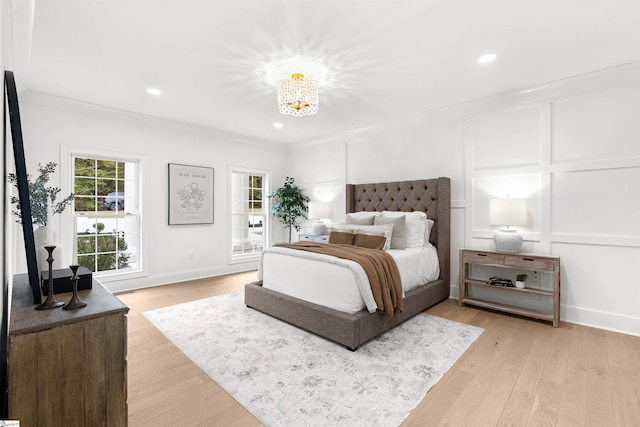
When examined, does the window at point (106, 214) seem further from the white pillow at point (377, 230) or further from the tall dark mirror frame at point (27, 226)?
A: the white pillow at point (377, 230)

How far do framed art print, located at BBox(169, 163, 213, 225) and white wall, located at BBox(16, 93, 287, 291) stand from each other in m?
0.10

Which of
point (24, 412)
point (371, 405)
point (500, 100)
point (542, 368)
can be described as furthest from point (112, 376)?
point (500, 100)

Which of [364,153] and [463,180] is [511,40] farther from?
[364,153]

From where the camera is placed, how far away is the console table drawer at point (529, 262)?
316 cm

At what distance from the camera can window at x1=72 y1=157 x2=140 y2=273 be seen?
13.9ft

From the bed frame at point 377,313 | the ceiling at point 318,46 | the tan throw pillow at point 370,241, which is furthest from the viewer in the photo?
the tan throw pillow at point 370,241

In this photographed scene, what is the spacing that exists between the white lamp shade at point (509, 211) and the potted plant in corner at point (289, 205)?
11.6 feet

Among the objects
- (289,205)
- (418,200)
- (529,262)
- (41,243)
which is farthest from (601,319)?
(41,243)

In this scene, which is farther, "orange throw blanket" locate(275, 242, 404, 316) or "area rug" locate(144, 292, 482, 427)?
"orange throw blanket" locate(275, 242, 404, 316)

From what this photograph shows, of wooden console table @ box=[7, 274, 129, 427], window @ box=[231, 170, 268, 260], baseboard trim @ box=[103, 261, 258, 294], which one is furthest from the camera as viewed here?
window @ box=[231, 170, 268, 260]

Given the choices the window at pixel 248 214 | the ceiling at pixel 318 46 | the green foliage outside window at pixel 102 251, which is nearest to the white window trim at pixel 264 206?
the window at pixel 248 214

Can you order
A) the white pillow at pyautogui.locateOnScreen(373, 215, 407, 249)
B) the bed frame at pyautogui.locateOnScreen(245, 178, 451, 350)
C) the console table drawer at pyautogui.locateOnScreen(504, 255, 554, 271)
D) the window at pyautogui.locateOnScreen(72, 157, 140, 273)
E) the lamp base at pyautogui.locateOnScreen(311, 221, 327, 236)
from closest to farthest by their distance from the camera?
the bed frame at pyautogui.locateOnScreen(245, 178, 451, 350) < the console table drawer at pyautogui.locateOnScreen(504, 255, 554, 271) < the white pillow at pyautogui.locateOnScreen(373, 215, 407, 249) < the window at pyautogui.locateOnScreen(72, 157, 140, 273) < the lamp base at pyautogui.locateOnScreen(311, 221, 327, 236)

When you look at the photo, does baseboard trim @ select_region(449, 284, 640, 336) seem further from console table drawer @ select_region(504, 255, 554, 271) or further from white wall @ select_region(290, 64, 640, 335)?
console table drawer @ select_region(504, 255, 554, 271)

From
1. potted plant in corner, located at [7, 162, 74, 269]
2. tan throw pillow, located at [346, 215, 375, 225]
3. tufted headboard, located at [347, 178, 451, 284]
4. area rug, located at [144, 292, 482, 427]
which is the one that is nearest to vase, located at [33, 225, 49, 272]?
potted plant in corner, located at [7, 162, 74, 269]
